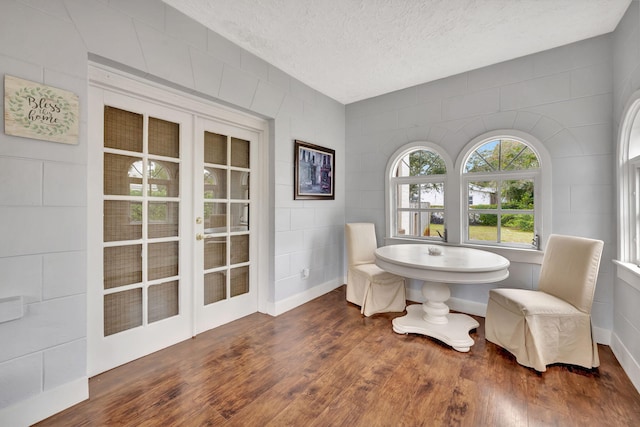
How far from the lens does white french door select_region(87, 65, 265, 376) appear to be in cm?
196

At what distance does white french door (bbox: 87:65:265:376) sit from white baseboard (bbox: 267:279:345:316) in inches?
11.2

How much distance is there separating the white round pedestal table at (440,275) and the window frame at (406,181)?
657 mm

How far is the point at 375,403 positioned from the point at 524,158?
9.07 feet

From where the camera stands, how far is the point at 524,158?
9.43 feet

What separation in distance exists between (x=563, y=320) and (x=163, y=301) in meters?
3.16

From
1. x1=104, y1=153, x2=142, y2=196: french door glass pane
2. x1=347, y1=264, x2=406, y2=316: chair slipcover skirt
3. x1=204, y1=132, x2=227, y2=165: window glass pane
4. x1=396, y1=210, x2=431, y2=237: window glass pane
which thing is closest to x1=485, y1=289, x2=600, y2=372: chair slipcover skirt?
x1=347, y1=264, x2=406, y2=316: chair slipcover skirt

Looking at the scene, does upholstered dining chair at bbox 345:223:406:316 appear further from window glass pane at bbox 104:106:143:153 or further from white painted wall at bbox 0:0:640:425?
window glass pane at bbox 104:106:143:153

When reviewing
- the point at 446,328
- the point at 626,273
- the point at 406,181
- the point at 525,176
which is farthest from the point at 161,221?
the point at 626,273

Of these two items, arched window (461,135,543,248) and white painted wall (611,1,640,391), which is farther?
arched window (461,135,543,248)

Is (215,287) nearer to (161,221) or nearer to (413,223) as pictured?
(161,221)

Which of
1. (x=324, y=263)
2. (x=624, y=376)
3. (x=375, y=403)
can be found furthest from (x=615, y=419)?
(x=324, y=263)

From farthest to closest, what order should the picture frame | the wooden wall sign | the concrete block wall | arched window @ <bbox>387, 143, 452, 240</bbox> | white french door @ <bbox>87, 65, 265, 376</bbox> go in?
arched window @ <bbox>387, 143, 452, 240</bbox> → the picture frame → the concrete block wall → white french door @ <bbox>87, 65, 265, 376</bbox> → the wooden wall sign

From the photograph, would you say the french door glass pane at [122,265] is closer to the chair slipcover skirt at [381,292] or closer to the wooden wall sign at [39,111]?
the wooden wall sign at [39,111]

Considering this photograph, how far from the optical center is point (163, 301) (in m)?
2.36
